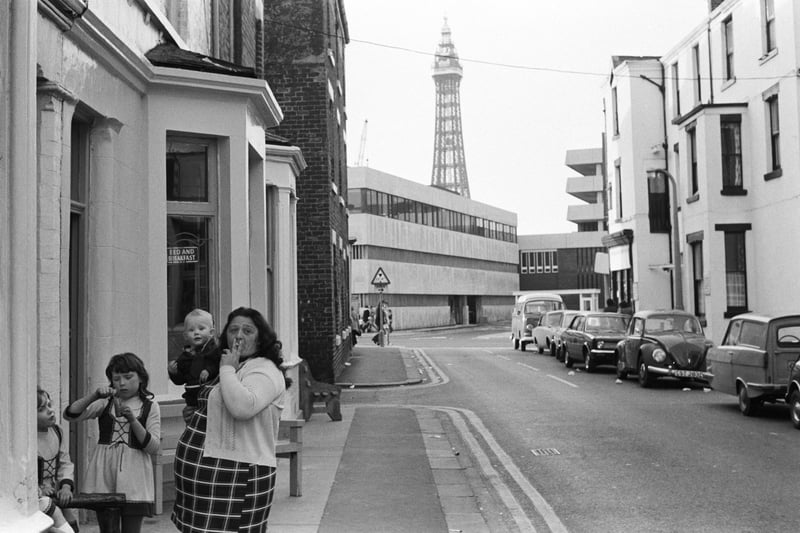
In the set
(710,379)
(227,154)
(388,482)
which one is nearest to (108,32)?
(227,154)

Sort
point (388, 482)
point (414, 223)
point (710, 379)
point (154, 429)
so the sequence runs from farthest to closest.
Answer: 1. point (414, 223)
2. point (710, 379)
3. point (388, 482)
4. point (154, 429)

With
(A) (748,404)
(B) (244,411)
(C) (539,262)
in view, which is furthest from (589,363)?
(C) (539,262)

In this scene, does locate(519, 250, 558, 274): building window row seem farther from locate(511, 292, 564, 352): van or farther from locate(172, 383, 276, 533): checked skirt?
locate(172, 383, 276, 533): checked skirt

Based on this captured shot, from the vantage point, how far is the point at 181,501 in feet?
15.4

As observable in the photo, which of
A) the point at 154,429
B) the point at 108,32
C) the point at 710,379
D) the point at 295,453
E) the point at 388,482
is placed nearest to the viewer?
the point at 154,429

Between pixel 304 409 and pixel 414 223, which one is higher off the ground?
pixel 414 223

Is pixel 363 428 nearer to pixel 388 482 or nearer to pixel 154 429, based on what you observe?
pixel 388 482

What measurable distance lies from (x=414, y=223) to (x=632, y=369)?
5136 centimetres

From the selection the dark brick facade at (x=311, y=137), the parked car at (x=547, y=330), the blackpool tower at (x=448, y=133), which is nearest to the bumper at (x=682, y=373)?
the dark brick facade at (x=311, y=137)

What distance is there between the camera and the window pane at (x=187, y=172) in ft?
28.6

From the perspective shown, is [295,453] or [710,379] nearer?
[295,453]

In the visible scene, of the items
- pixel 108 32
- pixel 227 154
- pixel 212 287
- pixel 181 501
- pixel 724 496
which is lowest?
pixel 724 496

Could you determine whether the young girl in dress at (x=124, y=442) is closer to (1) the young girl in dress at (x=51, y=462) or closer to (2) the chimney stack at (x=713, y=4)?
(1) the young girl in dress at (x=51, y=462)

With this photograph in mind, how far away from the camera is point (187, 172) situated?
8.81m
